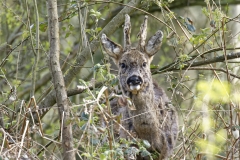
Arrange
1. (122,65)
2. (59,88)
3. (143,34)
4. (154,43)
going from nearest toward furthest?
(59,88) → (122,65) → (143,34) → (154,43)

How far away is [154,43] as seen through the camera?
29.2 feet

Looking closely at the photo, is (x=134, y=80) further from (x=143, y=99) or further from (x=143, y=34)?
(x=143, y=34)

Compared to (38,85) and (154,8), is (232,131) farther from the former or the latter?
(154,8)

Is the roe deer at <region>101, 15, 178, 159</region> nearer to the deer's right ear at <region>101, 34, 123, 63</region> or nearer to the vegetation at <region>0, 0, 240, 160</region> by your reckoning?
the deer's right ear at <region>101, 34, 123, 63</region>

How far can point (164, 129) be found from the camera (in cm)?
894

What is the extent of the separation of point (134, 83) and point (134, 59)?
562 millimetres

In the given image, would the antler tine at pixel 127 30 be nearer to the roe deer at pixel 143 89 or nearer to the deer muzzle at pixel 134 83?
the roe deer at pixel 143 89

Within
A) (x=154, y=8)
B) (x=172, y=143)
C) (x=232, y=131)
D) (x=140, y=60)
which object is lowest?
(x=172, y=143)

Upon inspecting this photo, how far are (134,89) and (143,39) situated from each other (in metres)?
1.07

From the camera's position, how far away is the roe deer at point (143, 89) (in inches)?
329

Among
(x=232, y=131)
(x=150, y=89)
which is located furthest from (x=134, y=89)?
(x=232, y=131)

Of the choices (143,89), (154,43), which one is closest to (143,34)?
(154,43)

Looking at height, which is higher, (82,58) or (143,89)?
(82,58)

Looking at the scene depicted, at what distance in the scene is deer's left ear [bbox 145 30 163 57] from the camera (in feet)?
29.1
